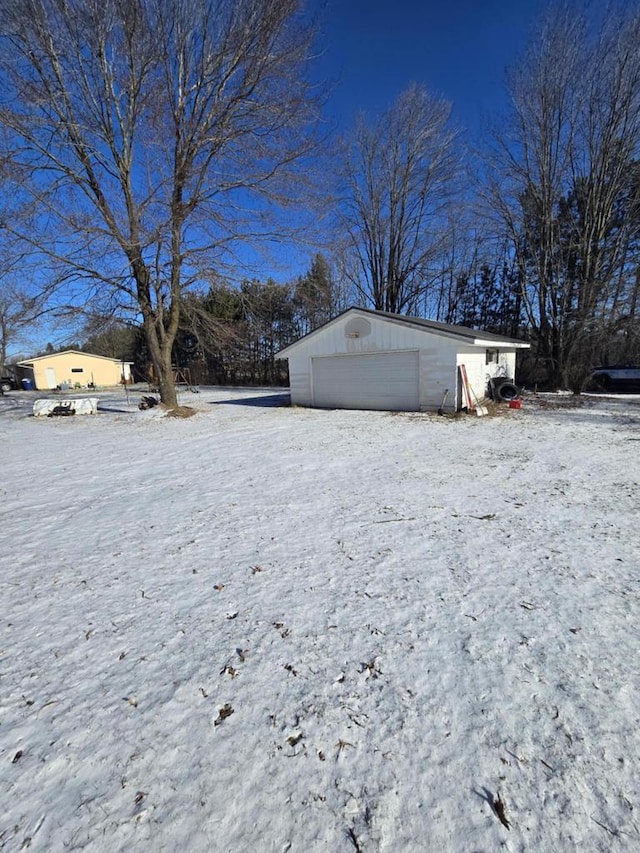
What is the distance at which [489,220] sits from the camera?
59.7 ft

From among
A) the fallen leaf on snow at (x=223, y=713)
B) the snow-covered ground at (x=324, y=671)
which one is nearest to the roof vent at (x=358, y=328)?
the snow-covered ground at (x=324, y=671)

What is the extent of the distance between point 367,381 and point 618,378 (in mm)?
12024

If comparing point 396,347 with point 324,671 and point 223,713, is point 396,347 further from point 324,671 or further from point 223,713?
point 223,713

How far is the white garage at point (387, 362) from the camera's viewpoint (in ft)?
35.3

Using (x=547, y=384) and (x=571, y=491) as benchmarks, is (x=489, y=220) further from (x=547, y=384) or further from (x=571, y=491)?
(x=571, y=491)

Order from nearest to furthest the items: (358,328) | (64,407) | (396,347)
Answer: (396,347), (358,328), (64,407)

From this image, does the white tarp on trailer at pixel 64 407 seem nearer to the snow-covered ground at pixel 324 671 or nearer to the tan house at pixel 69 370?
the snow-covered ground at pixel 324 671

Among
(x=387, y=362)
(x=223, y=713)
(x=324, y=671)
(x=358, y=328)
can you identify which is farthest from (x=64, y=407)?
(x=324, y=671)

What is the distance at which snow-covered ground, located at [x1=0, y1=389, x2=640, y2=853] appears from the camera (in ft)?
4.21

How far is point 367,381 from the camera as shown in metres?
12.2

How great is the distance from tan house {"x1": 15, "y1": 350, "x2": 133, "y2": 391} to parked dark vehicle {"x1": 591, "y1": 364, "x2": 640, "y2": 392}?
35891mm

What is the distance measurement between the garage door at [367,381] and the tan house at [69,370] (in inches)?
1109

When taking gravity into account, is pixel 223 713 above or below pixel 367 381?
below

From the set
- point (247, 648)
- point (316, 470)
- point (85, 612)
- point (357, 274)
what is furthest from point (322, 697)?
point (357, 274)
